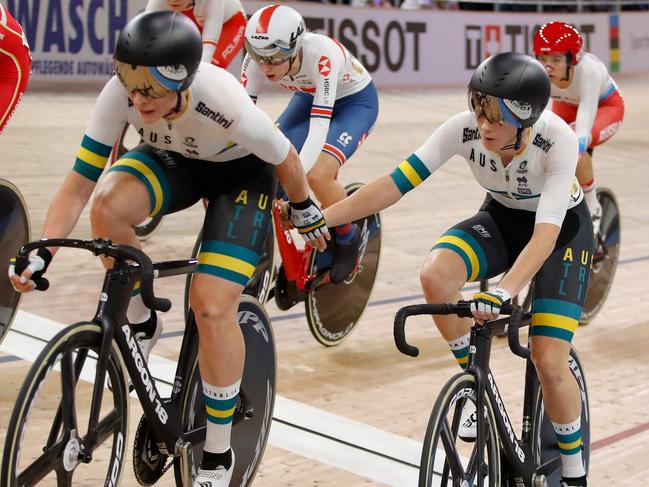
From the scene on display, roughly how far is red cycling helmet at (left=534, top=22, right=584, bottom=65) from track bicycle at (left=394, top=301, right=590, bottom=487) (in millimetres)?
2262

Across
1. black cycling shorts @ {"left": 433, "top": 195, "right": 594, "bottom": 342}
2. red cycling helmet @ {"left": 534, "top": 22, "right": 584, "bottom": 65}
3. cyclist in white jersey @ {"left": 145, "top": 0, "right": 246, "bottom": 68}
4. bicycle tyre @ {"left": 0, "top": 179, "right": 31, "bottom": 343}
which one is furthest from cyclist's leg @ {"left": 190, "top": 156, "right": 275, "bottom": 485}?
cyclist in white jersey @ {"left": 145, "top": 0, "right": 246, "bottom": 68}

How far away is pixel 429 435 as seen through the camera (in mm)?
2512

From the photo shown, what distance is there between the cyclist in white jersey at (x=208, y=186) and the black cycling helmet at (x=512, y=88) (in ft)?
1.76

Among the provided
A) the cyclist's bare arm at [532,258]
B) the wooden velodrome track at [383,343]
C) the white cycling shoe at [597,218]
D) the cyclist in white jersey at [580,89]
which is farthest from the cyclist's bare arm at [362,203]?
the white cycling shoe at [597,218]

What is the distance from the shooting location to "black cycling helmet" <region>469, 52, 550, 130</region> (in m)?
2.81

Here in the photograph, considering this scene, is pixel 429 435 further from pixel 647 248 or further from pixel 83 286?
pixel 647 248

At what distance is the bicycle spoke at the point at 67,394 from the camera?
2443 millimetres

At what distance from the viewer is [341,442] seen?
3.68 m

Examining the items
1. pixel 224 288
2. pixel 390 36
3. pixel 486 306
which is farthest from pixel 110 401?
pixel 390 36

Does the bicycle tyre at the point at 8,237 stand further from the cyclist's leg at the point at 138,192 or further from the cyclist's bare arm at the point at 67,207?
the cyclist's bare arm at the point at 67,207

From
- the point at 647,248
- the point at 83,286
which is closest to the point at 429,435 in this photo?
the point at 83,286

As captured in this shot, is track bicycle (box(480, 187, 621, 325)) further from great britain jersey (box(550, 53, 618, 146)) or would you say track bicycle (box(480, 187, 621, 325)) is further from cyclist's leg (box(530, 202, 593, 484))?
cyclist's leg (box(530, 202, 593, 484))

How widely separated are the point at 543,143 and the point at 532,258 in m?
0.40

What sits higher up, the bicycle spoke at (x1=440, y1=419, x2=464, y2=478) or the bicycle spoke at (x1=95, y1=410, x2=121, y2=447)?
the bicycle spoke at (x1=95, y1=410, x2=121, y2=447)
